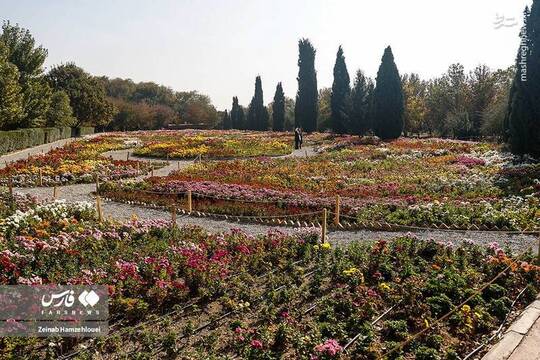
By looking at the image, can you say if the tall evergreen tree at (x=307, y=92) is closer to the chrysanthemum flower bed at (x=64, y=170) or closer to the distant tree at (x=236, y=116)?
the distant tree at (x=236, y=116)

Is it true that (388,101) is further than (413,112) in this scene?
No

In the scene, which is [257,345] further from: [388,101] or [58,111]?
[58,111]

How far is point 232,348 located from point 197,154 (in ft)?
96.0

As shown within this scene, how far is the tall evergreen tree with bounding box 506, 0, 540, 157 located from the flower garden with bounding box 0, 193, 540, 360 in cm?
1694

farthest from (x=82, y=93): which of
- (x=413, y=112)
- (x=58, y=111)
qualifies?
(x=413, y=112)

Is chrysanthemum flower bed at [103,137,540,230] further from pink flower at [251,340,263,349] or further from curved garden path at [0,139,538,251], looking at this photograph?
pink flower at [251,340,263,349]

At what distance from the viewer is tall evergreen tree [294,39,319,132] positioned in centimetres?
5809

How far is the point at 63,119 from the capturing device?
55.7 meters

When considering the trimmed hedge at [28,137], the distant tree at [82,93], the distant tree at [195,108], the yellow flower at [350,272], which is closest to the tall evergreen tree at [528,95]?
the yellow flower at [350,272]

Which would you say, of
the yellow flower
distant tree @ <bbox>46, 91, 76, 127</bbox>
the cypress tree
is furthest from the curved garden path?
the cypress tree

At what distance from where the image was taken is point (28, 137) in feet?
136

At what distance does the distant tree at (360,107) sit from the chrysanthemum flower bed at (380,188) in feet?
67.0

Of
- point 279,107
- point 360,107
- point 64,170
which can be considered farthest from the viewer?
point 279,107

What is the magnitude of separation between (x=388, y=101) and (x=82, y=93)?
47.1m
